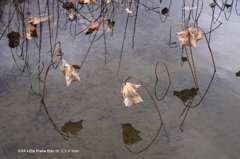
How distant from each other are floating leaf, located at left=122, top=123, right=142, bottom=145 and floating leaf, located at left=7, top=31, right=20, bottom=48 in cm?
83

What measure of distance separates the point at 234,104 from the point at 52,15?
4.25 feet

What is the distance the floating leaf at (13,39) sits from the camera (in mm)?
1390

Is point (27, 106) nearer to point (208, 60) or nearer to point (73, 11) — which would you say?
point (208, 60)

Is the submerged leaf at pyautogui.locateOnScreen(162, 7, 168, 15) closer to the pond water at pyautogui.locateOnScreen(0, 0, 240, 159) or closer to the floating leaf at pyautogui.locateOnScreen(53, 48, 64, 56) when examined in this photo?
the pond water at pyautogui.locateOnScreen(0, 0, 240, 159)

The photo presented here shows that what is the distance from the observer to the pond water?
841mm

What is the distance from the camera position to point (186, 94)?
3.56 feet

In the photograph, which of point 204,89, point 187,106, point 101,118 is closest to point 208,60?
point 204,89

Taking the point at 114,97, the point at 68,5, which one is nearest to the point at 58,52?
the point at 114,97

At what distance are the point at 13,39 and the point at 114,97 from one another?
0.75 m

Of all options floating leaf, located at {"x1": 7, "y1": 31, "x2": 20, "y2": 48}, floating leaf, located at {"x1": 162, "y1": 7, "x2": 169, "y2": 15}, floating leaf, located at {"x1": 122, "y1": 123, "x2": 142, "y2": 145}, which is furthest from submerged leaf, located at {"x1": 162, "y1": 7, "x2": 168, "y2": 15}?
floating leaf, located at {"x1": 122, "y1": 123, "x2": 142, "y2": 145}

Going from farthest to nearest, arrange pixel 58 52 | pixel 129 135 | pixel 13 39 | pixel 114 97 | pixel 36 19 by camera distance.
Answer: pixel 36 19 < pixel 13 39 < pixel 58 52 < pixel 114 97 < pixel 129 135

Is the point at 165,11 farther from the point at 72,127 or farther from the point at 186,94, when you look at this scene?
the point at 72,127

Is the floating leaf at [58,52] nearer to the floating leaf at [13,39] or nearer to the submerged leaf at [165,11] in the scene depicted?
the floating leaf at [13,39]

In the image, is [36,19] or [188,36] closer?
[188,36]
